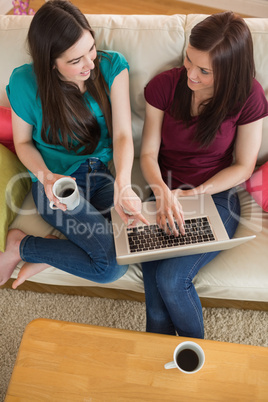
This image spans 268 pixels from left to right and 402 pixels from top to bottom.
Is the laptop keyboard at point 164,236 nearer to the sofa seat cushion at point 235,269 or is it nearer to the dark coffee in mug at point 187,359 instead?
the sofa seat cushion at point 235,269

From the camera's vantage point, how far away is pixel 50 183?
1.28 m

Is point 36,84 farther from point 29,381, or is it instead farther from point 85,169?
point 29,381

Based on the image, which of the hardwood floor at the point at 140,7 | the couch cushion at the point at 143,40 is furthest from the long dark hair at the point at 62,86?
the hardwood floor at the point at 140,7

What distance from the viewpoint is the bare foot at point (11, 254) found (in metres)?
1.36

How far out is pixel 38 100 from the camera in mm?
1277

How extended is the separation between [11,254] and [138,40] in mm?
1012

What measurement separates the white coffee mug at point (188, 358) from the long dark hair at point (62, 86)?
85 centimetres

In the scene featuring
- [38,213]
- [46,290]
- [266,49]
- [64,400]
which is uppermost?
[266,49]

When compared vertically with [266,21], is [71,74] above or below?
below

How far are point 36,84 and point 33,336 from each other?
91cm

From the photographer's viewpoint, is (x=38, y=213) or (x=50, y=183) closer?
(x=50, y=183)

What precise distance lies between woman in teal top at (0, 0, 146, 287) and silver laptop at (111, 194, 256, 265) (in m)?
0.06

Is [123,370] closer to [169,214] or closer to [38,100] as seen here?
[169,214]

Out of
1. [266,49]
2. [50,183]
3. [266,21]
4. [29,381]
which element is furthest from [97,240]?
[266,21]
